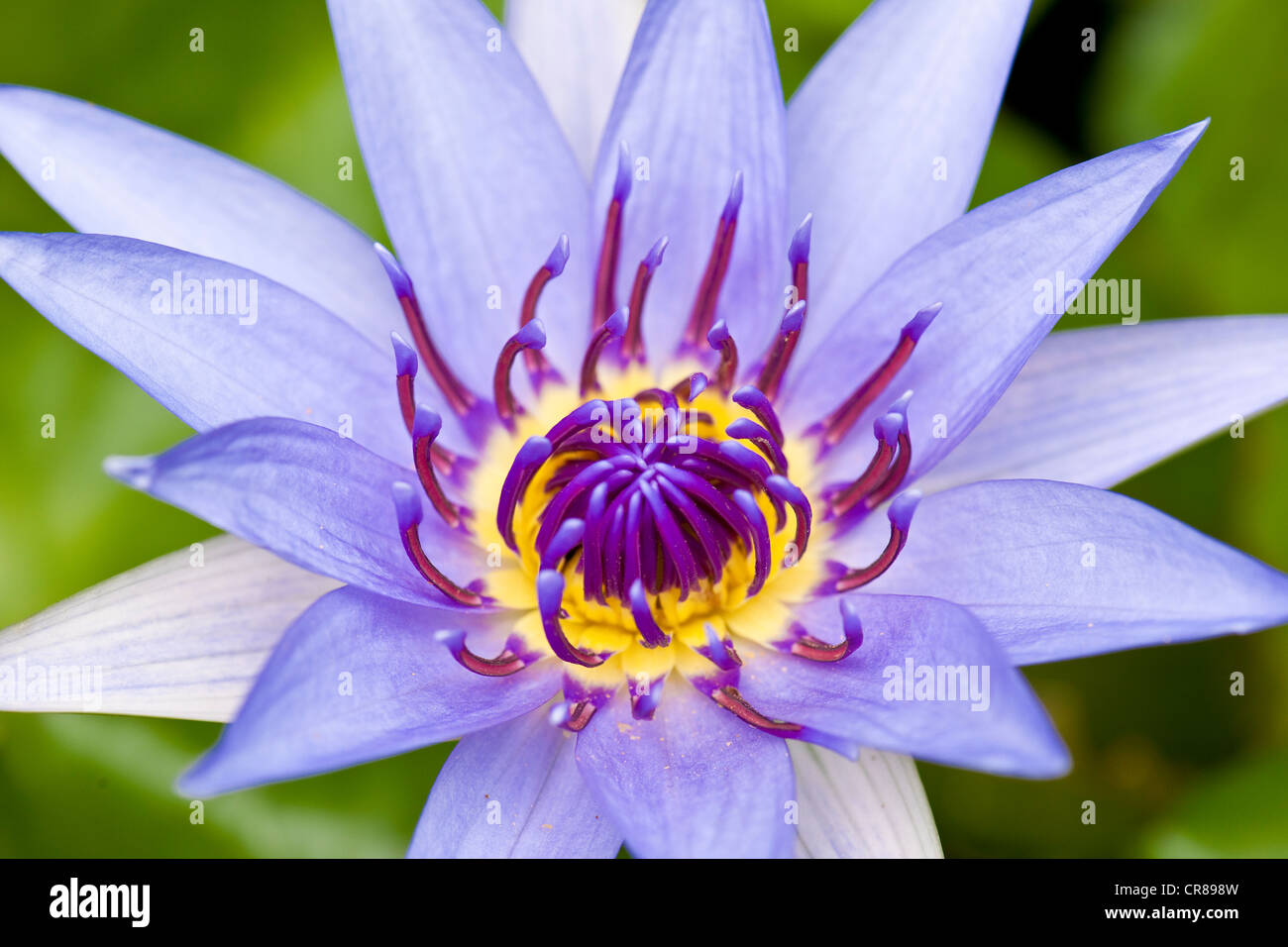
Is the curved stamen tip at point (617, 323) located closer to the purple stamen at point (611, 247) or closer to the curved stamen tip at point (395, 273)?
the purple stamen at point (611, 247)

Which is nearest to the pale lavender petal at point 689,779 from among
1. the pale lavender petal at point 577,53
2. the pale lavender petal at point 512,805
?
the pale lavender petal at point 512,805

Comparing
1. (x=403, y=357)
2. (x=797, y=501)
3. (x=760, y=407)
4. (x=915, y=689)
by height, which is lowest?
(x=915, y=689)

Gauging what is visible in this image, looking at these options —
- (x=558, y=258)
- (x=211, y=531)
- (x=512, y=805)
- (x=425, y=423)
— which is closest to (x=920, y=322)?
(x=558, y=258)

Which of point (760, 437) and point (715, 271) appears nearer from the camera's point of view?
point (760, 437)

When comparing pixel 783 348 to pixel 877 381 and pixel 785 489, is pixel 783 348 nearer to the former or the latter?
pixel 877 381

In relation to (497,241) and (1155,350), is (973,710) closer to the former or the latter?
(1155,350)
